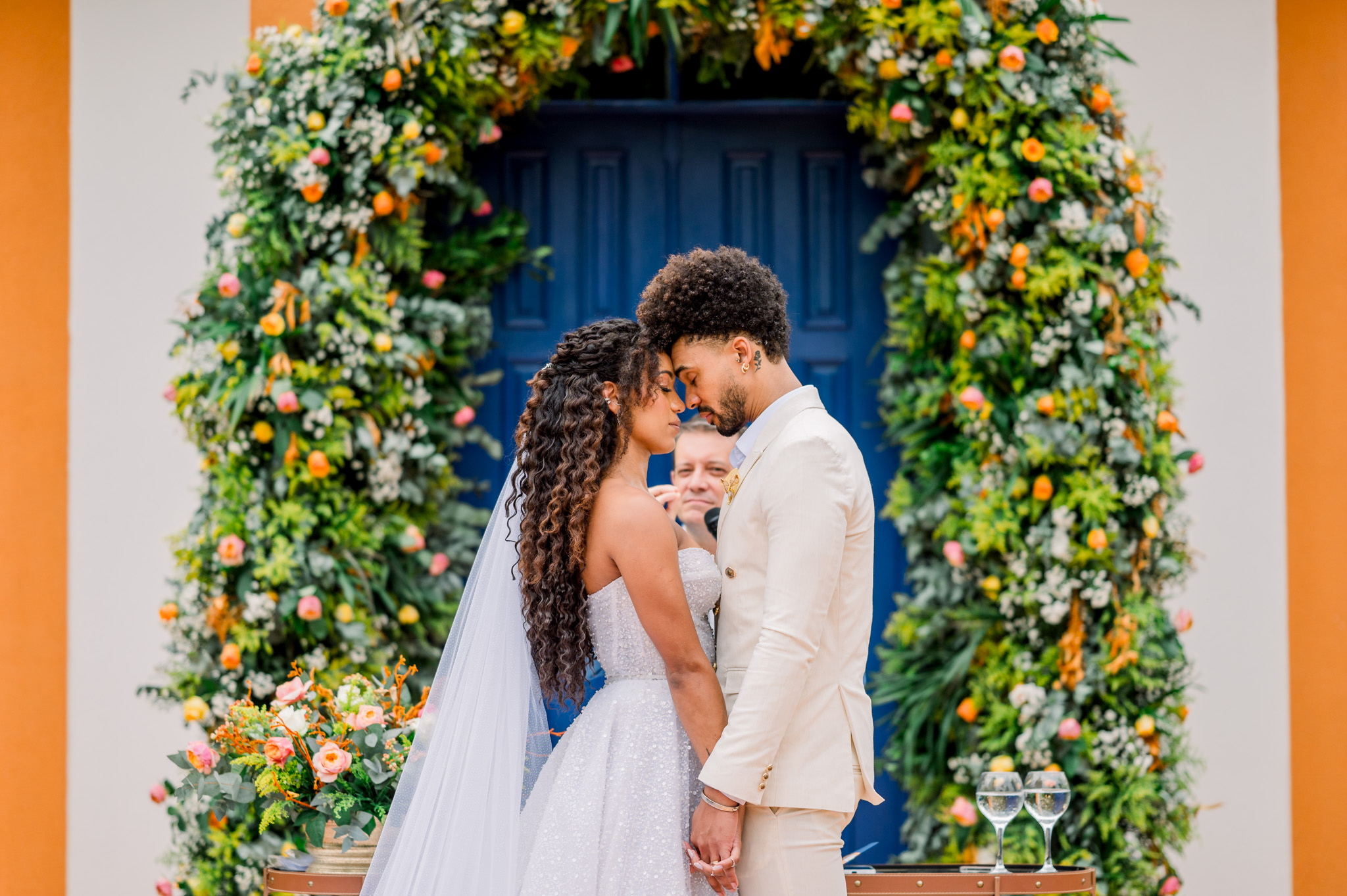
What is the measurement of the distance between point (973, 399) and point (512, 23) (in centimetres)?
206

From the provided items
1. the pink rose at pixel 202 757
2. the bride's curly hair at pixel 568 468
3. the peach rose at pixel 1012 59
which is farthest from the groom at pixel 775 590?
the peach rose at pixel 1012 59

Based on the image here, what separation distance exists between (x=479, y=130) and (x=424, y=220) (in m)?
0.39

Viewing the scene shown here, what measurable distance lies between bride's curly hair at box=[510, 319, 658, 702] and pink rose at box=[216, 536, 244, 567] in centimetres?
162

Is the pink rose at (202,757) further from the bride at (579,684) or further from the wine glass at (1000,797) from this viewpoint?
the wine glass at (1000,797)

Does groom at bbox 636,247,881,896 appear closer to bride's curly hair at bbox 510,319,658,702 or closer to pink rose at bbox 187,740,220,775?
bride's curly hair at bbox 510,319,658,702

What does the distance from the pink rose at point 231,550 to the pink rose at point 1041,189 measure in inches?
114

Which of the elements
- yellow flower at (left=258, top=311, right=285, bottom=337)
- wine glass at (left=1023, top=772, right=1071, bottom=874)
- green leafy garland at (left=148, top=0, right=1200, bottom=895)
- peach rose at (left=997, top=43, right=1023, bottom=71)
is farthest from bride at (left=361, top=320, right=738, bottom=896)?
peach rose at (left=997, top=43, right=1023, bottom=71)

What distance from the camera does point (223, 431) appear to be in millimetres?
3836

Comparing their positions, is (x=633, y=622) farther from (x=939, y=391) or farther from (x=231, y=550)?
(x=939, y=391)

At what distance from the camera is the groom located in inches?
87.8

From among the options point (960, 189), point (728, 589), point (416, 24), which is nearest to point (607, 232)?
point (416, 24)

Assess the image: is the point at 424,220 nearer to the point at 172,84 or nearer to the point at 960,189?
the point at 172,84

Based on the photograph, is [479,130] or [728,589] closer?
[728,589]

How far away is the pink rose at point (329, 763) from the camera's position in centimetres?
250
